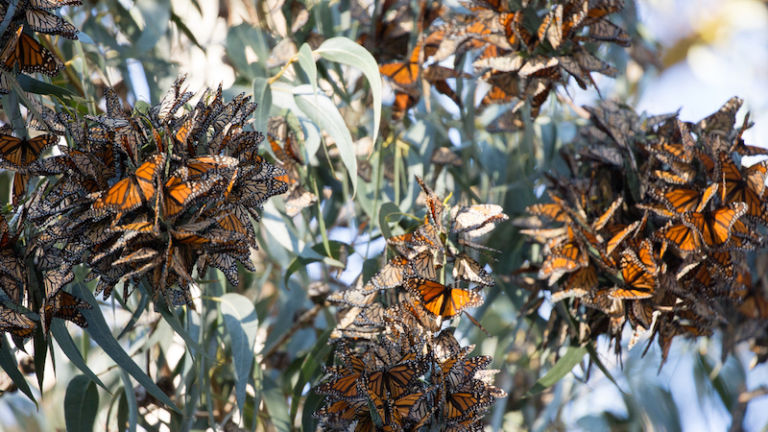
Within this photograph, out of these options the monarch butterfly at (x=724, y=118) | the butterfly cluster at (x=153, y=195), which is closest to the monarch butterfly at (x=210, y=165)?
the butterfly cluster at (x=153, y=195)

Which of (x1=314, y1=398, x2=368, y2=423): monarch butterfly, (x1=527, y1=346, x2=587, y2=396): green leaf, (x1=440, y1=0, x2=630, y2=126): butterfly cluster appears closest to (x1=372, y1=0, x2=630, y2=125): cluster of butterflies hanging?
(x1=440, y1=0, x2=630, y2=126): butterfly cluster

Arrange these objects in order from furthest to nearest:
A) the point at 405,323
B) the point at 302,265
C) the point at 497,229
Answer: the point at 497,229 → the point at 302,265 → the point at 405,323

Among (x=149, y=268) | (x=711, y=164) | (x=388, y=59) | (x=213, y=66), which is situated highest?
(x=213, y=66)

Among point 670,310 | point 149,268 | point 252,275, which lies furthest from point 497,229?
point 149,268

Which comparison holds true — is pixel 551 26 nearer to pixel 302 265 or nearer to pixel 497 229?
pixel 497 229

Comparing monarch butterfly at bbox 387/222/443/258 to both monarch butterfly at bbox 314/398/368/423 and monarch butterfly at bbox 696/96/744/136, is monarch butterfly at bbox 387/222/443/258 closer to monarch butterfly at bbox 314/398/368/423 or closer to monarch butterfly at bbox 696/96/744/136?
monarch butterfly at bbox 314/398/368/423

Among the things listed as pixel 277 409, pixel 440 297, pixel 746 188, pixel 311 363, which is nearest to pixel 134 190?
pixel 440 297

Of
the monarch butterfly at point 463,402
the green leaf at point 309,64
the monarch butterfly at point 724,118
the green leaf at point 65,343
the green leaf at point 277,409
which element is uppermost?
the monarch butterfly at point 724,118

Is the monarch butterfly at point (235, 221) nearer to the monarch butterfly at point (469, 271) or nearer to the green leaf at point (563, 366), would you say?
the monarch butterfly at point (469, 271)
